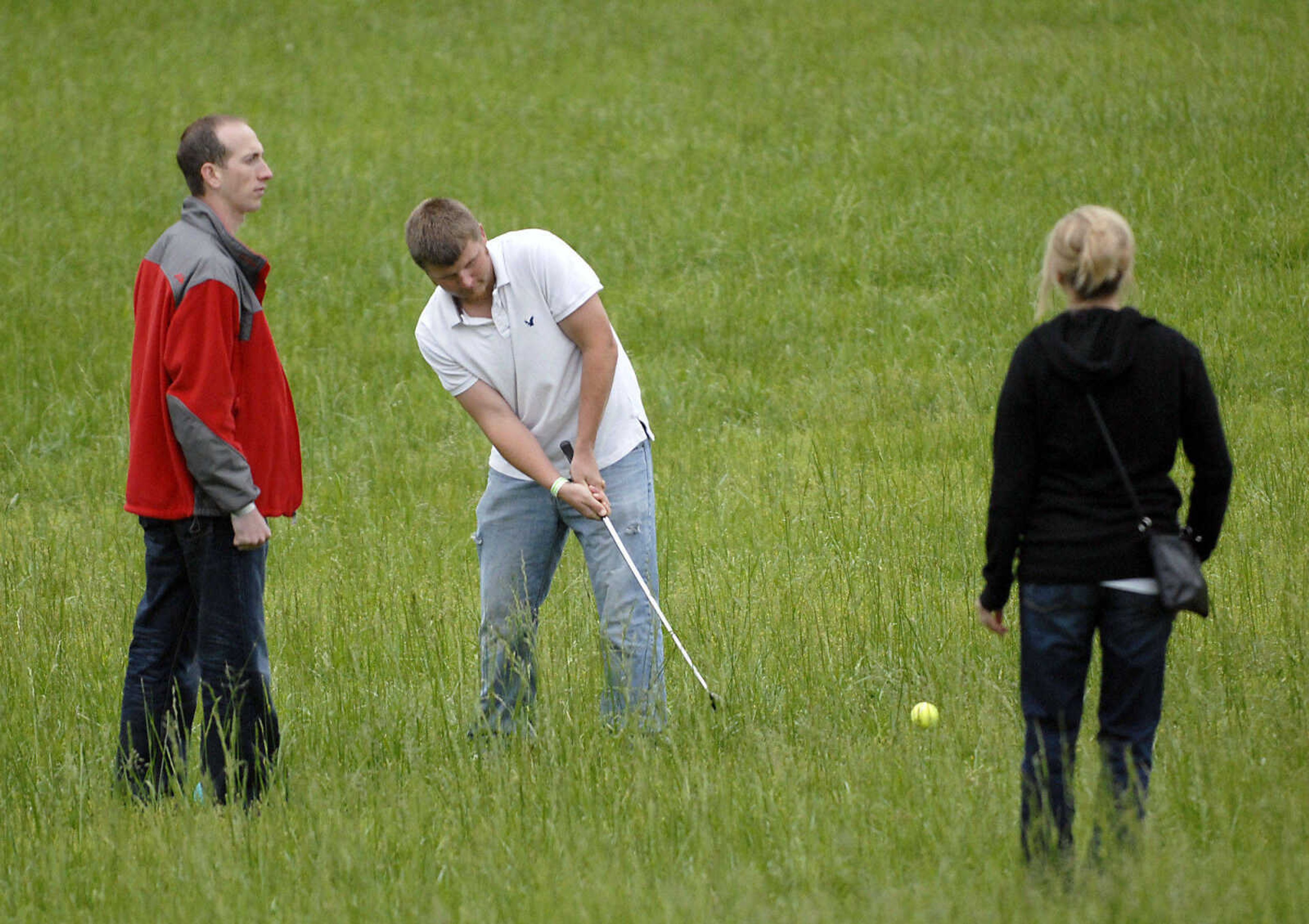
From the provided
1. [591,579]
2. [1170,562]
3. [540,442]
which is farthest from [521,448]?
[1170,562]

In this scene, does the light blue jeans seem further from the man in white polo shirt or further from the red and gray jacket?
the red and gray jacket

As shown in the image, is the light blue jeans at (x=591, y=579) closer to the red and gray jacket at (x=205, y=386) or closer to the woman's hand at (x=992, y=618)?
the red and gray jacket at (x=205, y=386)

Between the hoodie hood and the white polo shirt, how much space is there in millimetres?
1775

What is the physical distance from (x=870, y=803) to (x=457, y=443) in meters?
6.34

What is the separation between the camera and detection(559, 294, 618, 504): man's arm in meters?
4.69

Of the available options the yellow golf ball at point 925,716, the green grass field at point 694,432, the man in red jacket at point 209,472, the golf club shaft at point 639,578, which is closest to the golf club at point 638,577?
the golf club shaft at point 639,578

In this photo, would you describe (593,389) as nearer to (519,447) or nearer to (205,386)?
(519,447)

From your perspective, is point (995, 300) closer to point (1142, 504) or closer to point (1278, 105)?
point (1278, 105)

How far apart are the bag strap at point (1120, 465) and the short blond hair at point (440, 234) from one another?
6.93 feet

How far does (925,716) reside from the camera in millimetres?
4762

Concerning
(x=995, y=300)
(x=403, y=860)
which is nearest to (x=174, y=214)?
(x=995, y=300)

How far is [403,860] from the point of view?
391 cm

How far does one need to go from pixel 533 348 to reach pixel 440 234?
0.53m

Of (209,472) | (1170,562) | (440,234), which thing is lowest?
(1170,562)
